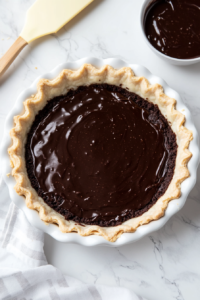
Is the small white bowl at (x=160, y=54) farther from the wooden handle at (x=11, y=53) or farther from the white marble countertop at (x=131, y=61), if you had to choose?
the wooden handle at (x=11, y=53)

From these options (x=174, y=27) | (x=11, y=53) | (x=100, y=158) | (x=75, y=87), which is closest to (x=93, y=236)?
(x=100, y=158)

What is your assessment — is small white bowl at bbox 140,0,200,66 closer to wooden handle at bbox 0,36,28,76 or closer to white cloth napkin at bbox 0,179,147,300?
wooden handle at bbox 0,36,28,76

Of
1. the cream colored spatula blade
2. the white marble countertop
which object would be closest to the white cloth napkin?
the white marble countertop

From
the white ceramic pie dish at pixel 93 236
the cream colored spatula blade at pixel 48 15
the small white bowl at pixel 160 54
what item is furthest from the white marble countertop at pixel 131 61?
the white ceramic pie dish at pixel 93 236

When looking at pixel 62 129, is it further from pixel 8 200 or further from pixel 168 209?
pixel 168 209

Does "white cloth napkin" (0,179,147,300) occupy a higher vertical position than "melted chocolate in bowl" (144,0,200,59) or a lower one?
lower

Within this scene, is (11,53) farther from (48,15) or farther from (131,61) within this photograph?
(131,61)
